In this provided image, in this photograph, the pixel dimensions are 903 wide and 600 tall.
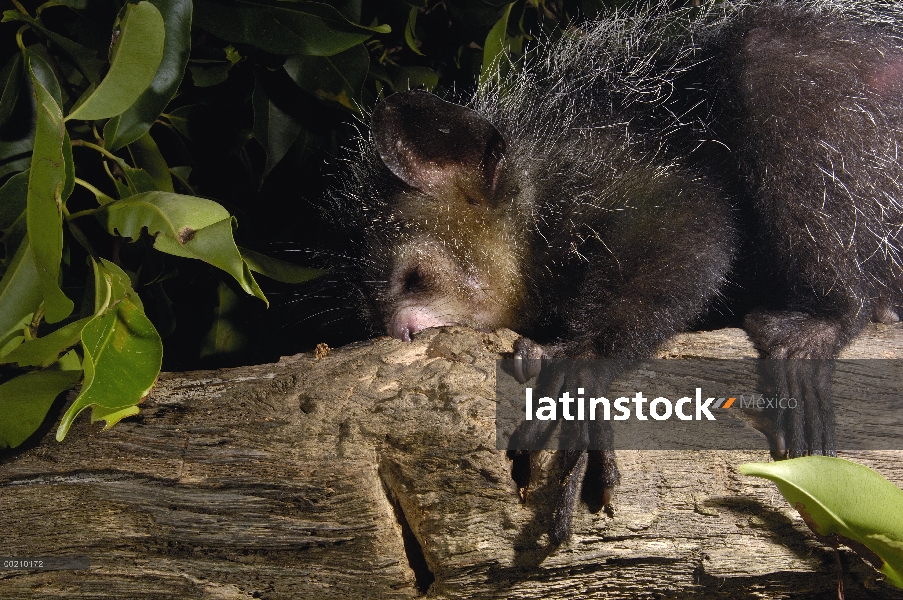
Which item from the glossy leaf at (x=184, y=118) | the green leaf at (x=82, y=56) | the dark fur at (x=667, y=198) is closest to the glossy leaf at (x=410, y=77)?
the dark fur at (x=667, y=198)

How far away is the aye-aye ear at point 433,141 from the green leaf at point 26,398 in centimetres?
95

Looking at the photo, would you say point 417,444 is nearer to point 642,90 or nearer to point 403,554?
point 403,554

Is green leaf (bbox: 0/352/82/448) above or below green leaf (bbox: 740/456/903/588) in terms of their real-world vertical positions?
above

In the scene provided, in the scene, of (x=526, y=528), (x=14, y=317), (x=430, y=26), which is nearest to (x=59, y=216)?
(x=14, y=317)

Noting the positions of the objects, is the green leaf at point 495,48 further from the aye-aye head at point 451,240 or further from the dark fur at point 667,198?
the aye-aye head at point 451,240

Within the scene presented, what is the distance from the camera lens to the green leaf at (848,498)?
150 cm

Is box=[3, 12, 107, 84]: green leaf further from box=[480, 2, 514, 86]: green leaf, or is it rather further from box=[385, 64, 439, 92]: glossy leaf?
box=[480, 2, 514, 86]: green leaf

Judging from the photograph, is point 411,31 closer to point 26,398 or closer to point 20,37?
point 20,37

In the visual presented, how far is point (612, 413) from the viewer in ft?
5.67

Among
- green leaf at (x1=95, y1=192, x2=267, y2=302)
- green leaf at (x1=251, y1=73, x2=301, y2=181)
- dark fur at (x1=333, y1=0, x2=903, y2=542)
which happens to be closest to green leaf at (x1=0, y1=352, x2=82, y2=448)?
green leaf at (x1=95, y1=192, x2=267, y2=302)

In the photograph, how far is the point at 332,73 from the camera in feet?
6.28

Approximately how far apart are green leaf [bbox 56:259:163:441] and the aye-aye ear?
763 millimetres

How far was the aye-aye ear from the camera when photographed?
6.36 feet

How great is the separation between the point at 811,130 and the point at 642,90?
0.48m
